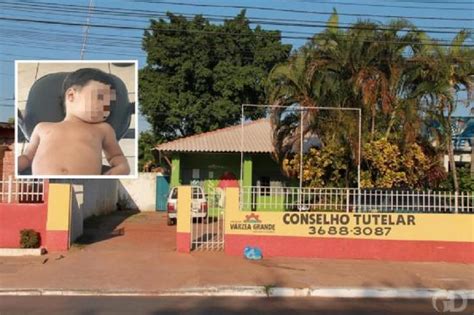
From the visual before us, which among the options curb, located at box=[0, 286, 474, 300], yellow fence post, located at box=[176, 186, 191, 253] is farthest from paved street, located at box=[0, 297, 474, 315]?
yellow fence post, located at box=[176, 186, 191, 253]

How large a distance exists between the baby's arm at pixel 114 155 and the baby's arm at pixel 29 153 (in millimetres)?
1627

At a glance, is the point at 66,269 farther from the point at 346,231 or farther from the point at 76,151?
the point at 346,231

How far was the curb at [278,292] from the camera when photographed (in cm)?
1055

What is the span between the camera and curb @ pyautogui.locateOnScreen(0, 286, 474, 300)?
10.6m

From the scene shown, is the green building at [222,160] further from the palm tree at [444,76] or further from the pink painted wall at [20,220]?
the pink painted wall at [20,220]

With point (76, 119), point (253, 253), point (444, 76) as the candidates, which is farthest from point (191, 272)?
point (444, 76)

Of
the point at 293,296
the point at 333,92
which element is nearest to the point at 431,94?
the point at 333,92

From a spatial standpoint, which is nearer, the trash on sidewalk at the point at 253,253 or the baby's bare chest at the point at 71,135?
the trash on sidewalk at the point at 253,253

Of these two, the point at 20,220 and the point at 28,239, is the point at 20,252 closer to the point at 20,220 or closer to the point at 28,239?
the point at 28,239

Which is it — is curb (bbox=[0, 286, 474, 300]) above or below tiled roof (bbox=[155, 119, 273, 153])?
below

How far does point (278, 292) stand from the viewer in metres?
10.8

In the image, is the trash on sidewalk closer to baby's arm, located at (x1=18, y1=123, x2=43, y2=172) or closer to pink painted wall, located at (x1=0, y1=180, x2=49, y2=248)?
pink painted wall, located at (x1=0, y1=180, x2=49, y2=248)

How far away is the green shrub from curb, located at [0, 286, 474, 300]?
417 cm

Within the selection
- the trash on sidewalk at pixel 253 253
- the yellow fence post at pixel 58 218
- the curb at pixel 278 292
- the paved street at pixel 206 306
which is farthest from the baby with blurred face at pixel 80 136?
the paved street at pixel 206 306
